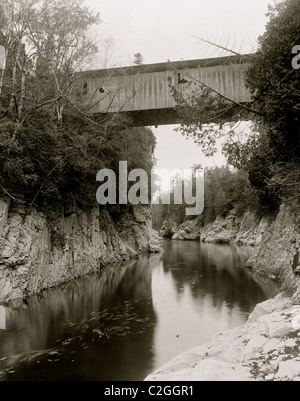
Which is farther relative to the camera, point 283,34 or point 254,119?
point 254,119

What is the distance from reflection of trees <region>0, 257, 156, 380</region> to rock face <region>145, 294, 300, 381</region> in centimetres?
193

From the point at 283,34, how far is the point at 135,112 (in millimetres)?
10593

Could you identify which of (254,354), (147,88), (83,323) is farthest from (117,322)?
(147,88)

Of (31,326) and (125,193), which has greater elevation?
(125,193)

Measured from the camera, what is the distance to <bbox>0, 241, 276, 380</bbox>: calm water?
8.11 metres

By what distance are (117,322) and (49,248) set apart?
589 centimetres

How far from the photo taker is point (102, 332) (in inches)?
408

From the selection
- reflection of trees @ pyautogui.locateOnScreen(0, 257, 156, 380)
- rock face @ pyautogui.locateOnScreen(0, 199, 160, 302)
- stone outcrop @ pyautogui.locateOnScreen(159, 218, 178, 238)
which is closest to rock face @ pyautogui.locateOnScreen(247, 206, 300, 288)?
reflection of trees @ pyautogui.locateOnScreen(0, 257, 156, 380)

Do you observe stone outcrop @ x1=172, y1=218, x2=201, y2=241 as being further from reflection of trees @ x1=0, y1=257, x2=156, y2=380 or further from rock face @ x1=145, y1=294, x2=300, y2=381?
rock face @ x1=145, y1=294, x2=300, y2=381

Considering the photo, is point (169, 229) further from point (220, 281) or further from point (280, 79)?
point (280, 79)

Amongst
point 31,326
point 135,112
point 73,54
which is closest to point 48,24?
point 73,54

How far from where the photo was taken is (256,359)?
17.1 ft
